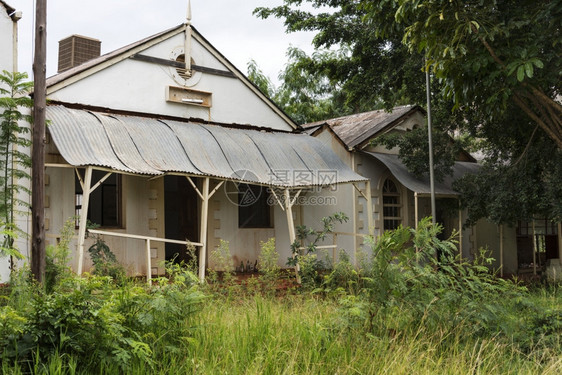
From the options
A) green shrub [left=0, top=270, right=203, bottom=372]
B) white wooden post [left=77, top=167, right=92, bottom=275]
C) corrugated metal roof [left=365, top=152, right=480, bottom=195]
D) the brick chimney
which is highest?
the brick chimney

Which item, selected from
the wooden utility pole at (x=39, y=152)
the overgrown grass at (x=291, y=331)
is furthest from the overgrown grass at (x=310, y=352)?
the wooden utility pole at (x=39, y=152)

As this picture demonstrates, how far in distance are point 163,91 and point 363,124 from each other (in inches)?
213

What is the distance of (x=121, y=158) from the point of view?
976 cm

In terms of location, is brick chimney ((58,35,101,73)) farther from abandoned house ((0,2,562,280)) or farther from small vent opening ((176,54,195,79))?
small vent opening ((176,54,195,79))

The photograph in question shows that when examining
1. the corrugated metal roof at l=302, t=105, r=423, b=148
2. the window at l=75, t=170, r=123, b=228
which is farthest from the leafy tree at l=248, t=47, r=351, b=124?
the window at l=75, t=170, r=123, b=228

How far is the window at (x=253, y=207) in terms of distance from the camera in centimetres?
1324

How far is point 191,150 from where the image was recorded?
11.0 meters

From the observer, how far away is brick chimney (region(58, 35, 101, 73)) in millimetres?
14719

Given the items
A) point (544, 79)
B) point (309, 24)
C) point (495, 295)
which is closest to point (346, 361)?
point (495, 295)

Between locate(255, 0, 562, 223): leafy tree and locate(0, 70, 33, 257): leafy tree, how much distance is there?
5606 mm

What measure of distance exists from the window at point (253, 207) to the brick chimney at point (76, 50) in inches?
209

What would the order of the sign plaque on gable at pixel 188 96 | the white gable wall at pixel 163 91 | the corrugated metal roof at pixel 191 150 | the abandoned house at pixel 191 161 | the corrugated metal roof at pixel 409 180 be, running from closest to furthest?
the corrugated metal roof at pixel 191 150 < the abandoned house at pixel 191 161 < the white gable wall at pixel 163 91 < the sign plaque on gable at pixel 188 96 < the corrugated metal roof at pixel 409 180

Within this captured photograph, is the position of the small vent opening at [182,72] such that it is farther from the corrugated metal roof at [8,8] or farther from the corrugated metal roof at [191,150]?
the corrugated metal roof at [8,8]

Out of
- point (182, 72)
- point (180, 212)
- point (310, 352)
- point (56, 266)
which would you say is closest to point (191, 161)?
point (182, 72)
